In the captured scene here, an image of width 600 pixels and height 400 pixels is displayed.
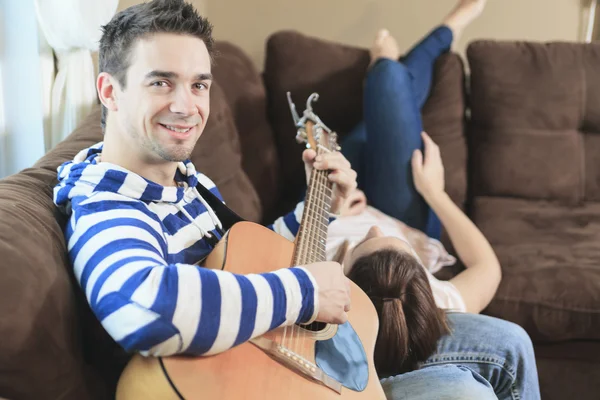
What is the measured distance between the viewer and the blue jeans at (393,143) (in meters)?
1.91

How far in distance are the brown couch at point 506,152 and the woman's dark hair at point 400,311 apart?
49 centimetres

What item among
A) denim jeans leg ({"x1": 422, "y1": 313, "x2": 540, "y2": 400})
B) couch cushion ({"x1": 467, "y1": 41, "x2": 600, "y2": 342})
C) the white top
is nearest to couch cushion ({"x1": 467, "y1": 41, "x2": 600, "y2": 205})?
couch cushion ({"x1": 467, "y1": 41, "x2": 600, "y2": 342})

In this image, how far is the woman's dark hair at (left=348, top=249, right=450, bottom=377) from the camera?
1198 mm

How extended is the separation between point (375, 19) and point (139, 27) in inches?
73.6

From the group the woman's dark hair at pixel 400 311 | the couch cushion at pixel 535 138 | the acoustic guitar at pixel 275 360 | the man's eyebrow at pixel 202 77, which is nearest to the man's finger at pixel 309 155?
the acoustic guitar at pixel 275 360

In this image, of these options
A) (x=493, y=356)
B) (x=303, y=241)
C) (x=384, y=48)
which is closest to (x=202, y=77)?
(x=303, y=241)

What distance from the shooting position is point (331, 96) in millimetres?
2133

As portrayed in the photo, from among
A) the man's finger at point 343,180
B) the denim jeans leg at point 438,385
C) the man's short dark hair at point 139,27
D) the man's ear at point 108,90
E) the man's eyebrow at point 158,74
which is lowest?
the denim jeans leg at point 438,385

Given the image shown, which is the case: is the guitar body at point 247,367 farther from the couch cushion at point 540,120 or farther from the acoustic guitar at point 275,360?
the couch cushion at point 540,120

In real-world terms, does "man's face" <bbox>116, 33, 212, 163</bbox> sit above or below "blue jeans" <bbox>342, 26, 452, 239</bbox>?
above

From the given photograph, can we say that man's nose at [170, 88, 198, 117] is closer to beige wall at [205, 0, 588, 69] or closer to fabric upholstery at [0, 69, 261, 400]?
fabric upholstery at [0, 69, 261, 400]

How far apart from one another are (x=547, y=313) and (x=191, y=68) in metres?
1.23

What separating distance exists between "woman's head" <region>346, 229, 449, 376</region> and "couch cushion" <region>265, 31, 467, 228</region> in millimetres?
888

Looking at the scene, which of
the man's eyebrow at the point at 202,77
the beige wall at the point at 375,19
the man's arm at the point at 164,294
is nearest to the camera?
the man's arm at the point at 164,294
